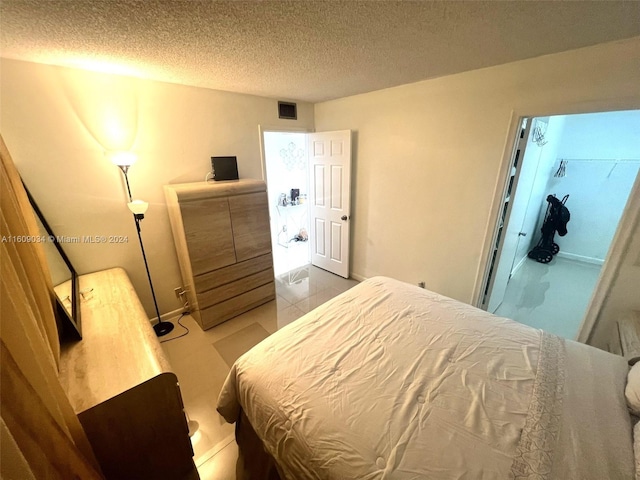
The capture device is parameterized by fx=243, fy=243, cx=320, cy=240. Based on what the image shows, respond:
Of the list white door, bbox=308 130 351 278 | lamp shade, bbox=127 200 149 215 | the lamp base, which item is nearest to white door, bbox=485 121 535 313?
white door, bbox=308 130 351 278

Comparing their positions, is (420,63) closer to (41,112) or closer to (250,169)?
(250,169)

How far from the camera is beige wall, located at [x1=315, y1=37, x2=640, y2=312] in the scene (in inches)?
63.5

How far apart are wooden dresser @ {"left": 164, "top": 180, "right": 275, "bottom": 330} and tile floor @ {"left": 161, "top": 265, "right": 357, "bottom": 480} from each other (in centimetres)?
17

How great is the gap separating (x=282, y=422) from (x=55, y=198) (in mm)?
2395

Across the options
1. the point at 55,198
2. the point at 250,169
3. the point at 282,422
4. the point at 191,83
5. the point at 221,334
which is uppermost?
the point at 191,83

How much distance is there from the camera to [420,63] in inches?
73.2

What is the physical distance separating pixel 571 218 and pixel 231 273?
5351mm

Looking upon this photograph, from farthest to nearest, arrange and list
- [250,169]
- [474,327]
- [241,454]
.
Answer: [250,169]
[474,327]
[241,454]

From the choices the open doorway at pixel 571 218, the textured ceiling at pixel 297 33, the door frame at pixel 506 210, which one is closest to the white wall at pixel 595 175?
the open doorway at pixel 571 218

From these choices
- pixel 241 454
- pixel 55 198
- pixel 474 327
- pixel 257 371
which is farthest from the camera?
pixel 55 198

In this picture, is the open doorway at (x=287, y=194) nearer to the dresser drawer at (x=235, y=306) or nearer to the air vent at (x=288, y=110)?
the air vent at (x=288, y=110)

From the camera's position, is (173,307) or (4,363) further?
(173,307)

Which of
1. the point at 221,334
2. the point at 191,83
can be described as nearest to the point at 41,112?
the point at 191,83

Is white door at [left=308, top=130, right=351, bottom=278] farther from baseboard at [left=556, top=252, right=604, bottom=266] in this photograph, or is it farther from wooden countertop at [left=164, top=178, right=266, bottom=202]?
baseboard at [left=556, top=252, right=604, bottom=266]
